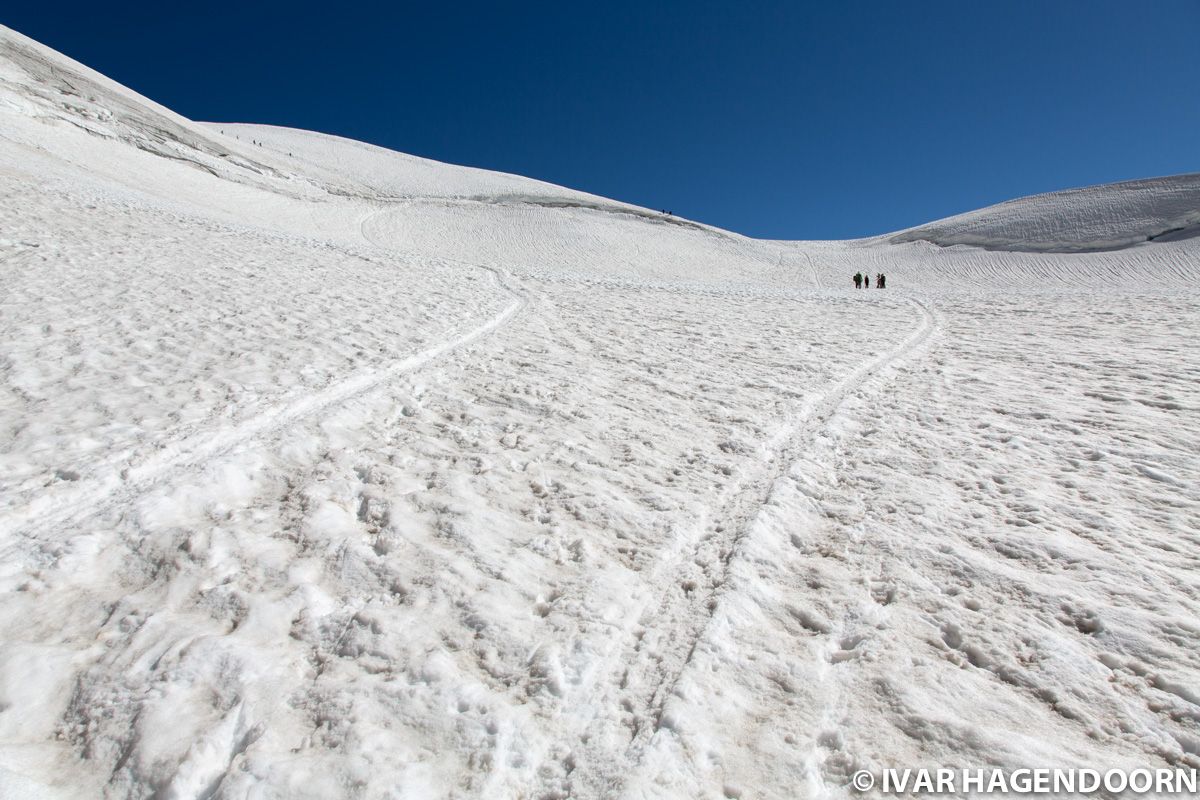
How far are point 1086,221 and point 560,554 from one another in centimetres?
4099

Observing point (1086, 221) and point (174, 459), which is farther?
point (1086, 221)

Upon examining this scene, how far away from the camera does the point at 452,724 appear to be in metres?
2.24

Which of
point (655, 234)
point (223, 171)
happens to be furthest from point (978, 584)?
point (223, 171)

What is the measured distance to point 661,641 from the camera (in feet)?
8.98

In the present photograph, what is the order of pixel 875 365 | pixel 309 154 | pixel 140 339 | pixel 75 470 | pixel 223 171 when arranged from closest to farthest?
pixel 75 470 → pixel 140 339 → pixel 875 365 → pixel 223 171 → pixel 309 154

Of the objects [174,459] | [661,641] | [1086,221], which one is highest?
[1086,221]

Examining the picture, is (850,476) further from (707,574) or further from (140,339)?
(140,339)

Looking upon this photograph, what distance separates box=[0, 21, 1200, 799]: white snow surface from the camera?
2164 mm

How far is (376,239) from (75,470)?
25.2m
